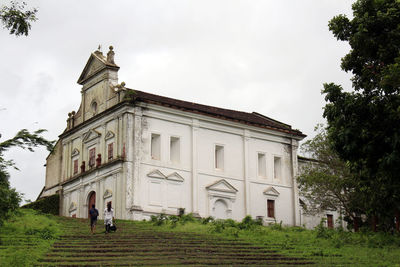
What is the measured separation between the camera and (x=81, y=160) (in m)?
45.3

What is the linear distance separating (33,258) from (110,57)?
26.2 m

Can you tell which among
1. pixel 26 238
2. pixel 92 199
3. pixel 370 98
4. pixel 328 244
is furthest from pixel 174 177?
pixel 370 98

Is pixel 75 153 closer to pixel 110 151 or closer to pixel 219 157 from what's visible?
pixel 110 151

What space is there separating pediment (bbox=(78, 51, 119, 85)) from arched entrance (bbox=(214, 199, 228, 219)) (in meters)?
11.1

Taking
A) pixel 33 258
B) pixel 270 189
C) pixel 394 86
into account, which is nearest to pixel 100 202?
pixel 270 189

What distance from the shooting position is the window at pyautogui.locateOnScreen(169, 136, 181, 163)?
4225 centimetres

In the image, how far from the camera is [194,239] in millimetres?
25812

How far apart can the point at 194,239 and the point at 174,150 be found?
56.2ft

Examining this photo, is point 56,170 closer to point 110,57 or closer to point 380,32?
point 110,57

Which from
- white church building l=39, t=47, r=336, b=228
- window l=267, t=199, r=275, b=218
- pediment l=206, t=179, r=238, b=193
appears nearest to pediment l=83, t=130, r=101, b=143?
white church building l=39, t=47, r=336, b=228

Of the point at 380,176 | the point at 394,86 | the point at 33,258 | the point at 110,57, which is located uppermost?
the point at 110,57

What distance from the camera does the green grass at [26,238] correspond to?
19.3 metres

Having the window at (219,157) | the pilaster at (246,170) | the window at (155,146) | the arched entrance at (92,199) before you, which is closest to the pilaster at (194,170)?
the window at (219,157)

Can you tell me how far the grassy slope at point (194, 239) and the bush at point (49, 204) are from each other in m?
14.1
